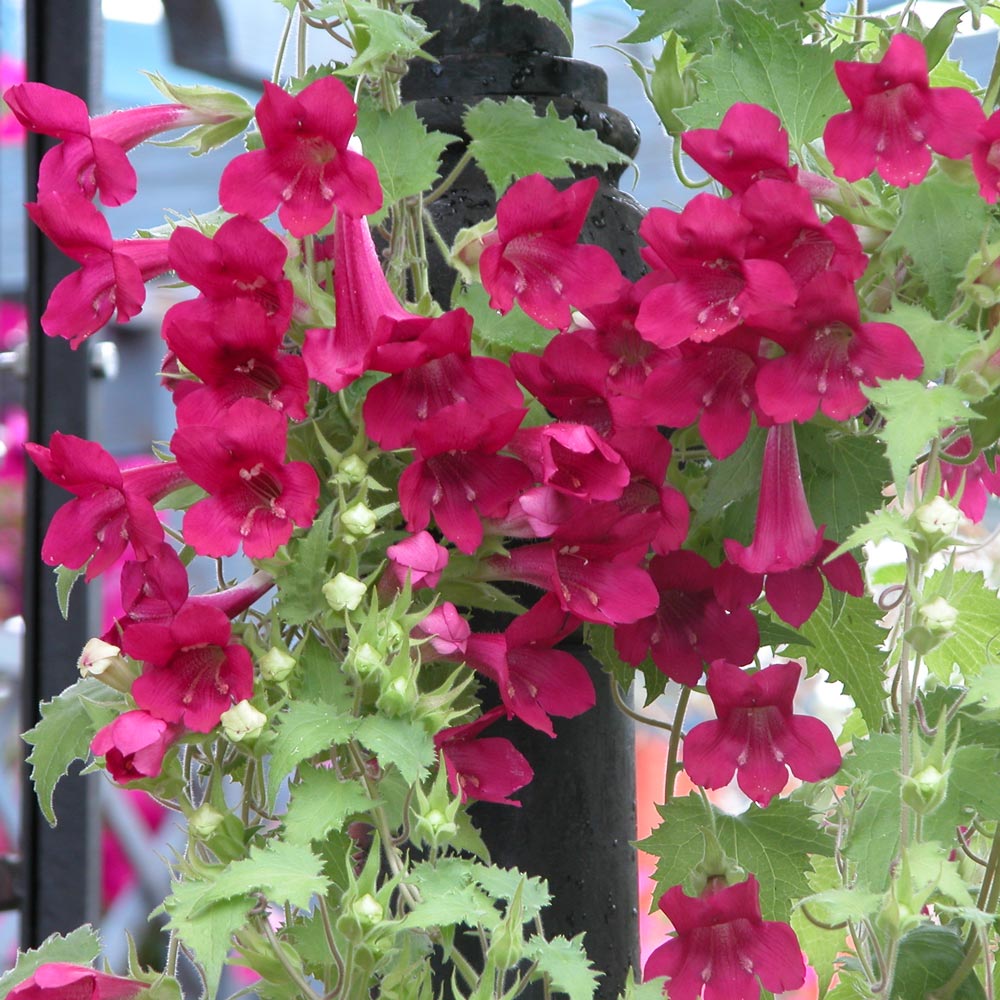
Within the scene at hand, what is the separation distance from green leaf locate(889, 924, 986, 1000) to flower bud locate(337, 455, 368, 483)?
325mm

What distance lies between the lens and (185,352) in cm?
55

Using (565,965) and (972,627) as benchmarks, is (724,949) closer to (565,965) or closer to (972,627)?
(565,965)

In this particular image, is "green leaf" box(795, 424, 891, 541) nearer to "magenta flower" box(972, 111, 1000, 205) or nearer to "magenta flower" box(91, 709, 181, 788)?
"magenta flower" box(972, 111, 1000, 205)

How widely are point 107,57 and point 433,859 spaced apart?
1.84m

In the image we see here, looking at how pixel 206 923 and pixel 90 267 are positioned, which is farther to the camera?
pixel 90 267

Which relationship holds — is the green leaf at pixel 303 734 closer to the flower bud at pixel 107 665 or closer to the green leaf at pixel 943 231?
the flower bud at pixel 107 665

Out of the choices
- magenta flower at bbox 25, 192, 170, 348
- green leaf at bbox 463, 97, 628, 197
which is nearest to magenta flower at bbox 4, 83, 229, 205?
magenta flower at bbox 25, 192, 170, 348

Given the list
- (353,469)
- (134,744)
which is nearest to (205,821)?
(134,744)

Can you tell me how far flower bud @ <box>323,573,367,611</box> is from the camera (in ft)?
1.73

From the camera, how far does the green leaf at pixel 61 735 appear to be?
62cm

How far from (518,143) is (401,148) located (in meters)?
0.06

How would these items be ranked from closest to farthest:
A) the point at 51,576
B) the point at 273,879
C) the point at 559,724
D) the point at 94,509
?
the point at 273,879
the point at 94,509
the point at 559,724
the point at 51,576

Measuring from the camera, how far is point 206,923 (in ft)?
1.61

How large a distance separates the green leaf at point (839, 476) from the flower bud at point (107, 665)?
308mm
